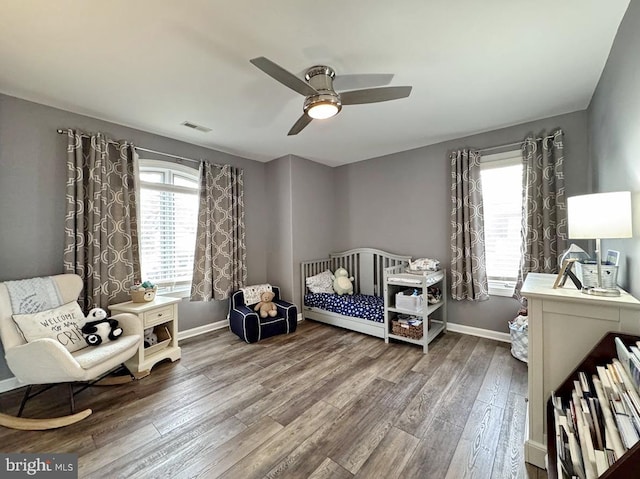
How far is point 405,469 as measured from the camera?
1.47m

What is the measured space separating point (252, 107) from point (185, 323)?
278 centimetres

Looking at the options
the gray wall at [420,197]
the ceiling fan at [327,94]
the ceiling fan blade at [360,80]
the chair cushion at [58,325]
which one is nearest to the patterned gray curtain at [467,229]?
the gray wall at [420,197]

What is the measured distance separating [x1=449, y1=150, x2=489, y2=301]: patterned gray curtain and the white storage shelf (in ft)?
0.82

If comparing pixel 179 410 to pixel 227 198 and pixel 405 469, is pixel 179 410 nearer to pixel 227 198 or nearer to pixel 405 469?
pixel 405 469

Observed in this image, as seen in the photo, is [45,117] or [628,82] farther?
[45,117]

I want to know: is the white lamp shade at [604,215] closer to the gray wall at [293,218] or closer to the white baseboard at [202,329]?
the gray wall at [293,218]

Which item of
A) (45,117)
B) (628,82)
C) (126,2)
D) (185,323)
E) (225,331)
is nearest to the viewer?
(126,2)

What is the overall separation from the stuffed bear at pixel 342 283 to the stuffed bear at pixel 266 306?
1011 mm

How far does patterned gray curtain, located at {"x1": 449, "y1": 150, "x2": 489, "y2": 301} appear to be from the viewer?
10.5ft

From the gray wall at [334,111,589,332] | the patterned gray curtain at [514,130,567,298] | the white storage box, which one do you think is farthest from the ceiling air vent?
the patterned gray curtain at [514,130,567,298]

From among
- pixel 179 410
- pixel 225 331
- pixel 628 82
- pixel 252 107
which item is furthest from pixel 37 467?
pixel 628 82

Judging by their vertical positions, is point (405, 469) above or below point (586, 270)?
below

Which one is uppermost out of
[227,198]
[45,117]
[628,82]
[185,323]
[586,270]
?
[45,117]

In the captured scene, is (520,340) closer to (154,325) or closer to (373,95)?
(373,95)
